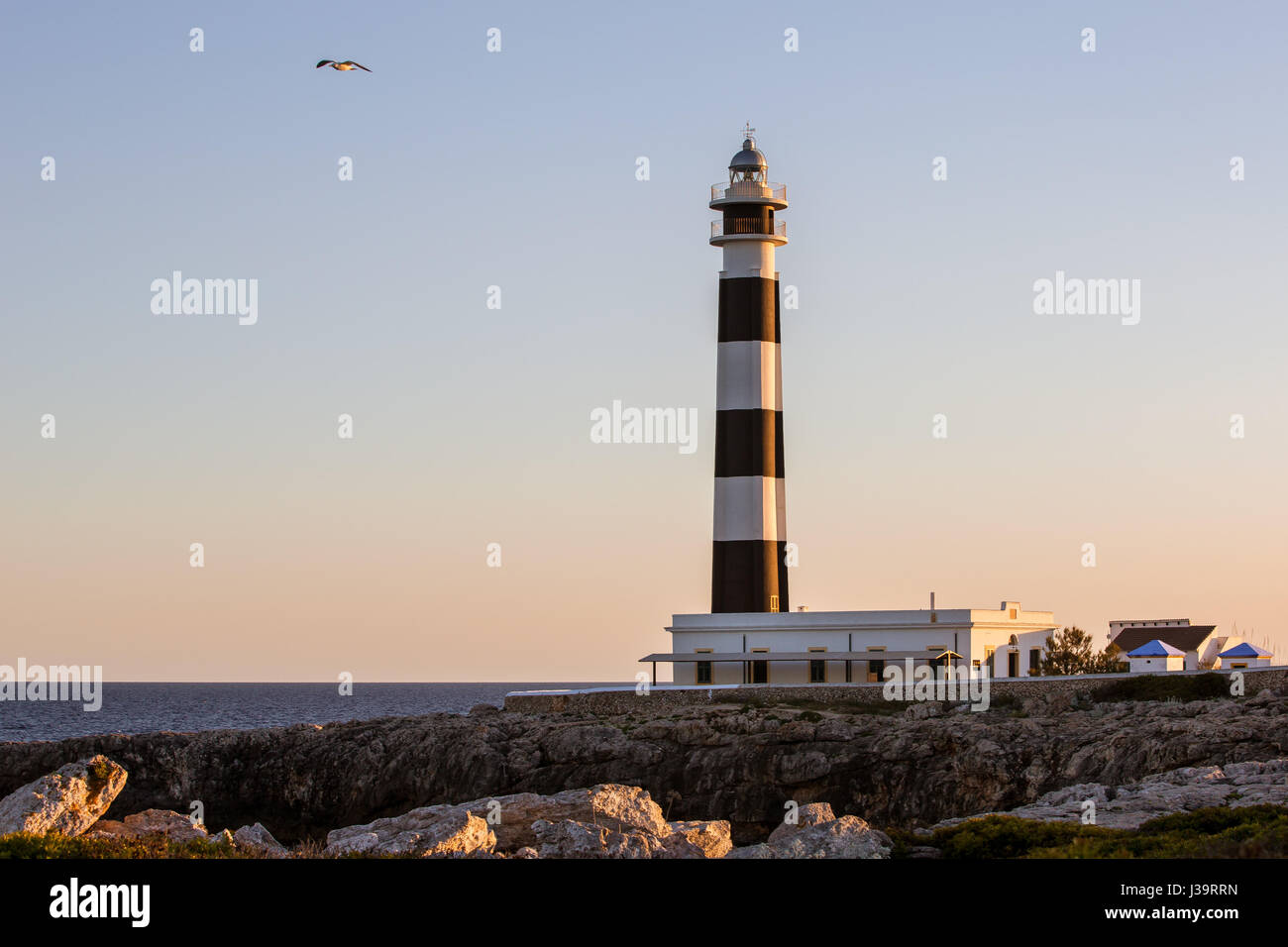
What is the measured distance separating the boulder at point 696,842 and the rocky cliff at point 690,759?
16436mm

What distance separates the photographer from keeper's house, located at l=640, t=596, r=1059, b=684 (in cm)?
5338

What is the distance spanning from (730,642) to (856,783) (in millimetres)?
14263

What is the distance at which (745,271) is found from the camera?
5434cm

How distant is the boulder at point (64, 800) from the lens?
23.4 metres

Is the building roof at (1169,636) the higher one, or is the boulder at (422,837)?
the building roof at (1169,636)

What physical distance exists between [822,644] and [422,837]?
3450cm

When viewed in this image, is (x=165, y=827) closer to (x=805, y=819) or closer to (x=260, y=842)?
(x=260, y=842)

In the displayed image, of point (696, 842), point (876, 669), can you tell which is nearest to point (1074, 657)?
point (876, 669)

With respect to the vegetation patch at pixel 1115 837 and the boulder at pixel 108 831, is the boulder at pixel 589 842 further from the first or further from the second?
the boulder at pixel 108 831

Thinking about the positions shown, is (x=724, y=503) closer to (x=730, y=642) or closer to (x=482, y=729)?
(x=730, y=642)

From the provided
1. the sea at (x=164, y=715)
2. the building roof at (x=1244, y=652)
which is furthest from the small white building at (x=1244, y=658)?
the sea at (x=164, y=715)

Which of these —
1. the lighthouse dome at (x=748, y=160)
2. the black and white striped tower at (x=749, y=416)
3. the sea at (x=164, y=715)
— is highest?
the lighthouse dome at (x=748, y=160)
